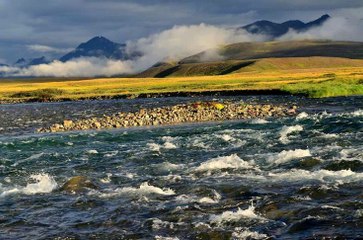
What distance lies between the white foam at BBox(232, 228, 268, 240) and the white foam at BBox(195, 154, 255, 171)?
10.1 meters

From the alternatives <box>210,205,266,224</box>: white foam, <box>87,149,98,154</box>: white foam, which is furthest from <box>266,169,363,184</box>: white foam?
<box>87,149,98,154</box>: white foam

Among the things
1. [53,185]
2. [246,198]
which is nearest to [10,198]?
[53,185]

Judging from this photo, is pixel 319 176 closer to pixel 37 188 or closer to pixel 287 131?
pixel 37 188

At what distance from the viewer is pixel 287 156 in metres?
27.3

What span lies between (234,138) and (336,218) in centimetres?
2119

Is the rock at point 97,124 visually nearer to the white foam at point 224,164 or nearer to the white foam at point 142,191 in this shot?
the white foam at point 224,164

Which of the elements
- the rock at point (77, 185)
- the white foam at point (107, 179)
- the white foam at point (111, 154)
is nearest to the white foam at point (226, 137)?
the white foam at point (111, 154)

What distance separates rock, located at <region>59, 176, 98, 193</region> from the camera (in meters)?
23.2

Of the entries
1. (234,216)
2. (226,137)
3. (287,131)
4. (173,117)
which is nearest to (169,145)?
(226,137)

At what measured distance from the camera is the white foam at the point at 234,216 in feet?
55.4

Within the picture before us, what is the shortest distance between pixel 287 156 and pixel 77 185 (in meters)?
10.9

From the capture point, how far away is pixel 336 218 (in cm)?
1619

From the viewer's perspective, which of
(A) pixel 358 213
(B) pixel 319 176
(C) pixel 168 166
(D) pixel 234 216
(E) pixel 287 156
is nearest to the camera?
(A) pixel 358 213

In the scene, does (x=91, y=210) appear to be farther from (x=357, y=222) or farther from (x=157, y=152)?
(x=157, y=152)
